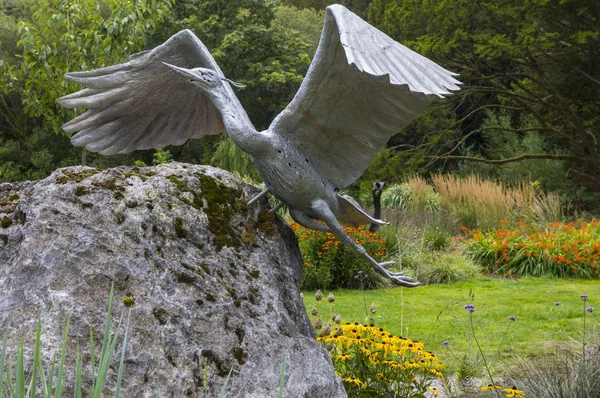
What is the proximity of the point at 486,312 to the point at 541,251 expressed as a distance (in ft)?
12.0

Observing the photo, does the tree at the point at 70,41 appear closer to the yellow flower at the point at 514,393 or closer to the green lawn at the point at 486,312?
the green lawn at the point at 486,312

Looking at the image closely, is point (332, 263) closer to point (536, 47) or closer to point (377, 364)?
point (377, 364)

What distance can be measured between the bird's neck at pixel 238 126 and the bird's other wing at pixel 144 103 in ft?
0.82

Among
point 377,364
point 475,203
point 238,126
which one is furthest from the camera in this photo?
point 475,203

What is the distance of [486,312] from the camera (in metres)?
7.68

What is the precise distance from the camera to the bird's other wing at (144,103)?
3668mm

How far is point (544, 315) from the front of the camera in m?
7.59

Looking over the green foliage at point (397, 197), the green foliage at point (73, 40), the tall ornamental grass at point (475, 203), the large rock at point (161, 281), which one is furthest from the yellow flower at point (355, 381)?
the green foliage at point (397, 197)

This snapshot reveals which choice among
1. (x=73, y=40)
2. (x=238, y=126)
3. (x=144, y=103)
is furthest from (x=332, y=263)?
(x=238, y=126)

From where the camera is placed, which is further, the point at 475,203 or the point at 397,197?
the point at 397,197

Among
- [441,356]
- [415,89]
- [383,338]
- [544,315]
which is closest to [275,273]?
[383,338]

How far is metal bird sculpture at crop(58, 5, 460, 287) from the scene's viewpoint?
2.86 m

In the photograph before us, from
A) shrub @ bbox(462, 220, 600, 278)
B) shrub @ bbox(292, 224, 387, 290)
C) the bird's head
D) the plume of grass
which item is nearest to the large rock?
the bird's head

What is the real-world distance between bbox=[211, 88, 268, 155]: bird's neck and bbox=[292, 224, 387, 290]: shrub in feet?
19.4
